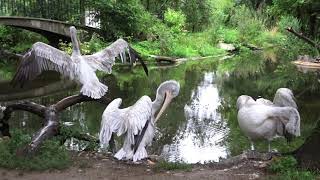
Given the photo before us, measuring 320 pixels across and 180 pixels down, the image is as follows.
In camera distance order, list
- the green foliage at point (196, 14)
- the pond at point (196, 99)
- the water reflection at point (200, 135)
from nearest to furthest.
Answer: the water reflection at point (200, 135) < the pond at point (196, 99) < the green foliage at point (196, 14)

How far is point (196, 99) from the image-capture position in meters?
16.0

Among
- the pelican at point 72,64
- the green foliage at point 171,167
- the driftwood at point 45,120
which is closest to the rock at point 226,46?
the pelican at point 72,64

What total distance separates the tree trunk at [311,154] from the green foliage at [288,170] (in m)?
0.15

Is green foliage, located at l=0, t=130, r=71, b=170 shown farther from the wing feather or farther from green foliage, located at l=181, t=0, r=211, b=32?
green foliage, located at l=181, t=0, r=211, b=32

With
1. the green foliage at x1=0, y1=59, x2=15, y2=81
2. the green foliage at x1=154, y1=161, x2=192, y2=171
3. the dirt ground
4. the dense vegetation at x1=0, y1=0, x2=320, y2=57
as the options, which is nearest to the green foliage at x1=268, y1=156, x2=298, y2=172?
the dirt ground

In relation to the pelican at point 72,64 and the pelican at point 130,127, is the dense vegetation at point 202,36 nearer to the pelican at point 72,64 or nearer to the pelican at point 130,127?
the pelican at point 130,127

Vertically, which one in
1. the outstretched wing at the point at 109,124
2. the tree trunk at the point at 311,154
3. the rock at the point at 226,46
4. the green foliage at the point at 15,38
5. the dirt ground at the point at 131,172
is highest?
the green foliage at the point at 15,38

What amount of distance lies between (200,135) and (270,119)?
3.27 m

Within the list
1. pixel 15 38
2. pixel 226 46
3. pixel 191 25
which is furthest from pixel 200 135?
pixel 191 25

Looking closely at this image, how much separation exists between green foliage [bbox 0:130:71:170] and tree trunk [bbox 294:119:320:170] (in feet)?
10.7

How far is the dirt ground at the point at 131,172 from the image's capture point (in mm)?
6602

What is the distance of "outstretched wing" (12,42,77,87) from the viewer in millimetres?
8414

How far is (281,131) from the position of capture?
27.3 feet

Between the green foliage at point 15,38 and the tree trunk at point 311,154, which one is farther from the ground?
the green foliage at point 15,38
